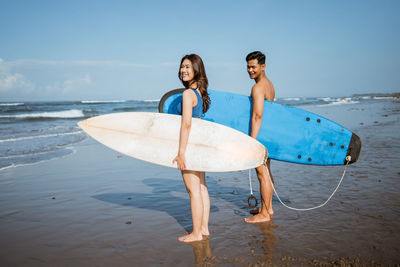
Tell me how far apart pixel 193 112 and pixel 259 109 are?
2.82ft

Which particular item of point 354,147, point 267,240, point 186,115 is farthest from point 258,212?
point 186,115

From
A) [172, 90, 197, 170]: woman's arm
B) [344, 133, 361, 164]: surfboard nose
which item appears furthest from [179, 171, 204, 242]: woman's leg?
[344, 133, 361, 164]: surfboard nose

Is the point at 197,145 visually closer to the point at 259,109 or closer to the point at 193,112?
the point at 193,112

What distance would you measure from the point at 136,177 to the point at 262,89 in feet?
9.75

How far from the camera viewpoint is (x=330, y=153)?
353cm

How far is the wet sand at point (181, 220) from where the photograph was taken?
2.39m

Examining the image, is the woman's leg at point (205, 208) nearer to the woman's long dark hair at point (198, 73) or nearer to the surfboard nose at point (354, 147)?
the woman's long dark hair at point (198, 73)

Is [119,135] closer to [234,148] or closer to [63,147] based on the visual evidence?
[234,148]

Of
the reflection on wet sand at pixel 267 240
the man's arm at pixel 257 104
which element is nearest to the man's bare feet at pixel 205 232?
the reflection on wet sand at pixel 267 240

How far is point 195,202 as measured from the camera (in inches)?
104

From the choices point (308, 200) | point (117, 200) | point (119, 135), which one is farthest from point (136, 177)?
point (308, 200)

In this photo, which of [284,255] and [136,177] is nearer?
[284,255]

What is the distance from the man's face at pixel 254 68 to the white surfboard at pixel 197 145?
2.36ft

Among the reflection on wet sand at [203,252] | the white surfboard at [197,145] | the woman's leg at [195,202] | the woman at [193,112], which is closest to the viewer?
the reflection on wet sand at [203,252]
